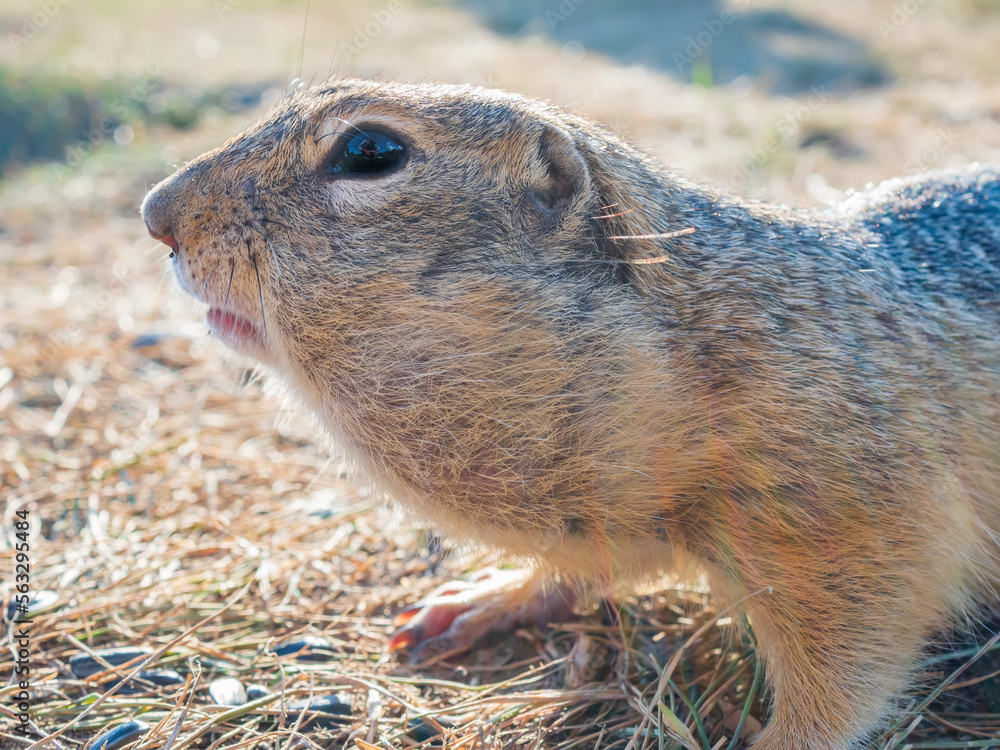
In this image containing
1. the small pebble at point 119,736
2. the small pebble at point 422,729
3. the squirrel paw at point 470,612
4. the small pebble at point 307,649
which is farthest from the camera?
the squirrel paw at point 470,612

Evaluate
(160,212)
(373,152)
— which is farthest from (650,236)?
(160,212)

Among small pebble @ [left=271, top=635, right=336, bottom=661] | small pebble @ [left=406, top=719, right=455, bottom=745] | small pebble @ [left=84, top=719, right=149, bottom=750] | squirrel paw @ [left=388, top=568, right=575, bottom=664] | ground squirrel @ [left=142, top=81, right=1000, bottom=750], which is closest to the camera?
ground squirrel @ [left=142, top=81, right=1000, bottom=750]

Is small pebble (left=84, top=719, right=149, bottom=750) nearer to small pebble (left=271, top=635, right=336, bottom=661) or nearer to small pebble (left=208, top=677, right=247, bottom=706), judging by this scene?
small pebble (left=208, top=677, right=247, bottom=706)

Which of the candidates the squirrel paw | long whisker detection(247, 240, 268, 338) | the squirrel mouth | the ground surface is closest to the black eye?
long whisker detection(247, 240, 268, 338)

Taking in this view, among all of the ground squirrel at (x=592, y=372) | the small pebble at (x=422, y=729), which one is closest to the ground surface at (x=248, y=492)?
the small pebble at (x=422, y=729)

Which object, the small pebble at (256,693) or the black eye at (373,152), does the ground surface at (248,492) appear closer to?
the small pebble at (256,693)

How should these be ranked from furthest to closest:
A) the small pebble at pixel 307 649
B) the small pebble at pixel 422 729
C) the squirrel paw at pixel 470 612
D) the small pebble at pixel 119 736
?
1. the squirrel paw at pixel 470 612
2. the small pebble at pixel 307 649
3. the small pebble at pixel 422 729
4. the small pebble at pixel 119 736

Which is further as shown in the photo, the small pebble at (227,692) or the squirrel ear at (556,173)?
the small pebble at (227,692)
